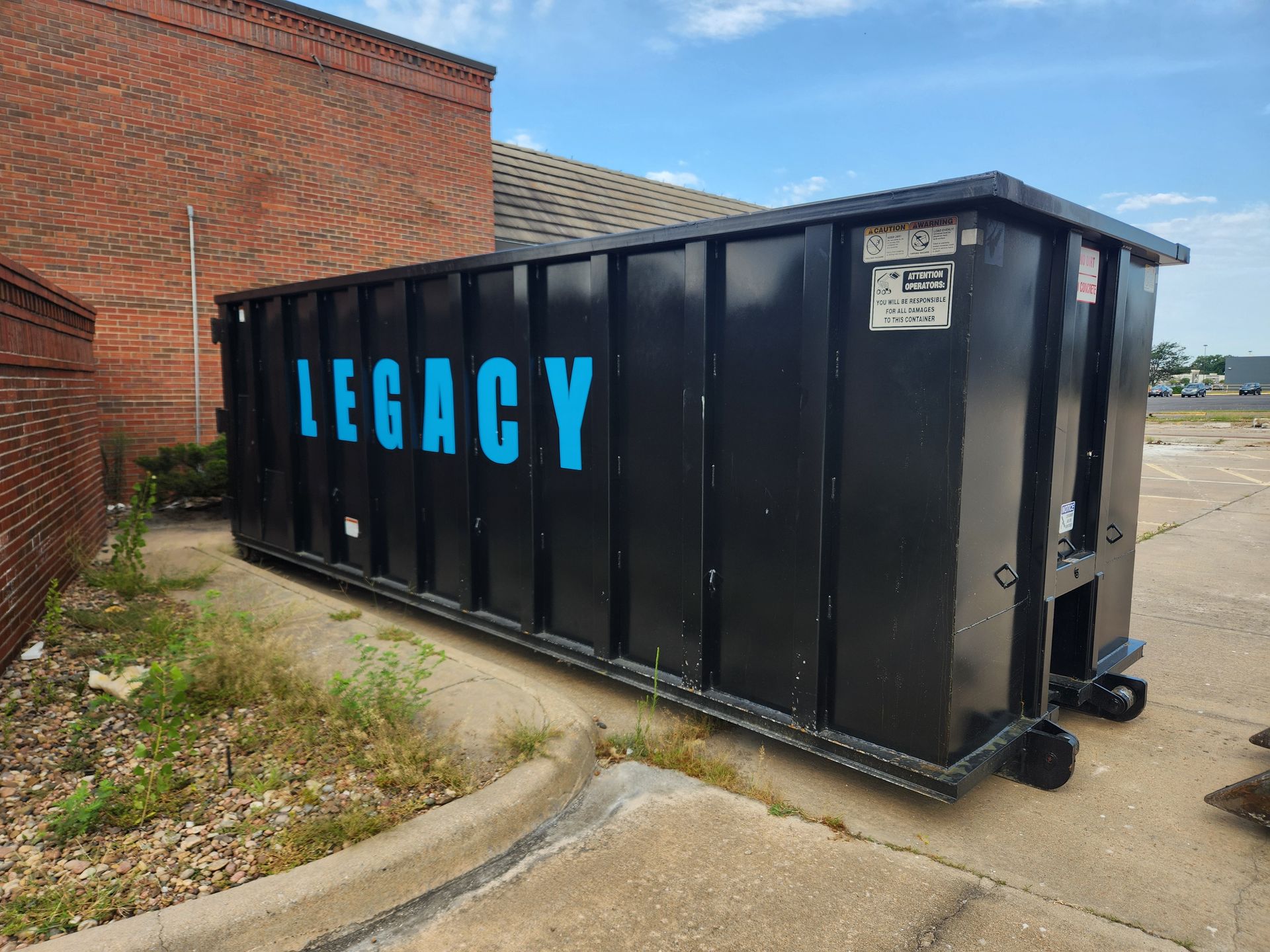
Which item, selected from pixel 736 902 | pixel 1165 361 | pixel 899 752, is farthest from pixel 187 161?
pixel 1165 361

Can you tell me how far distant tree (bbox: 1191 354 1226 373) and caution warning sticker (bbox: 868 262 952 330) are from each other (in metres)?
147

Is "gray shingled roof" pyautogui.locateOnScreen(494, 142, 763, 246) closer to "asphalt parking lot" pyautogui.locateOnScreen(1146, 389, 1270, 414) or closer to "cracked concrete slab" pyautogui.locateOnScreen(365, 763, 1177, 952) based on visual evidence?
"cracked concrete slab" pyautogui.locateOnScreen(365, 763, 1177, 952)

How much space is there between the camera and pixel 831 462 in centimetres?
371

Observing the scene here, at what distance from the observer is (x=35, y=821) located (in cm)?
321

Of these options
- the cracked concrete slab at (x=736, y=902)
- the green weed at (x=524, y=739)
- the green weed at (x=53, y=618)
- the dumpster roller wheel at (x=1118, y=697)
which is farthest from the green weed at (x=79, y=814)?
the dumpster roller wheel at (x=1118, y=697)

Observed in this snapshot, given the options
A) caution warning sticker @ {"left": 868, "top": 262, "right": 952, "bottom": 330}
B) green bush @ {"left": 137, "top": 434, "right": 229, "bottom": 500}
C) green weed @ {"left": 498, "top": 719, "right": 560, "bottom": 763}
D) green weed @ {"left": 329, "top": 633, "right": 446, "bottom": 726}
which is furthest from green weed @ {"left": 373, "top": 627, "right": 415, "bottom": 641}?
green bush @ {"left": 137, "top": 434, "right": 229, "bottom": 500}

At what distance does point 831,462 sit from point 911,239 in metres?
1.01

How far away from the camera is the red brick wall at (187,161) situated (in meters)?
9.56

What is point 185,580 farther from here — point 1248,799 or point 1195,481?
point 1195,481

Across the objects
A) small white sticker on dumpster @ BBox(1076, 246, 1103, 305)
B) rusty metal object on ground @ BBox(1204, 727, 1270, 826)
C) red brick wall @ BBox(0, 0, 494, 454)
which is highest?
red brick wall @ BBox(0, 0, 494, 454)

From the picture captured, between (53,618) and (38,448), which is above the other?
(38,448)

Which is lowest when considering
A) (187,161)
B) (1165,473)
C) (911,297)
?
(1165,473)

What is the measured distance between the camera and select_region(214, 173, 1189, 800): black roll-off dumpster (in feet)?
11.3

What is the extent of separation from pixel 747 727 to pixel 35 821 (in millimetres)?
3066
